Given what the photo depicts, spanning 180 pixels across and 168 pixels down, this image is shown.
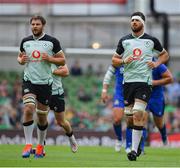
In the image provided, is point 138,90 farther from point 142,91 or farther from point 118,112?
point 118,112

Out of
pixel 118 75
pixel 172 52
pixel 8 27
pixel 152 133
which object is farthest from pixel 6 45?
pixel 118 75

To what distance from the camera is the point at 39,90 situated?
15.4 metres

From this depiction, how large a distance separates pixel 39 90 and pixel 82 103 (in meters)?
14.6

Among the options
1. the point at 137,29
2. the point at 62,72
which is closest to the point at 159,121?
the point at 62,72

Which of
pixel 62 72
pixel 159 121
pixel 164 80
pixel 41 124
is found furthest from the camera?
pixel 159 121

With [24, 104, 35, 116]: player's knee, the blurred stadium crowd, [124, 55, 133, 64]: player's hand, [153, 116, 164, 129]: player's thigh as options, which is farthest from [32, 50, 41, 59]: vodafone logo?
the blurred stadium crowd

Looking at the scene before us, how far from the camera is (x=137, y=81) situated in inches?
588

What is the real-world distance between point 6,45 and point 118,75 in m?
14.4

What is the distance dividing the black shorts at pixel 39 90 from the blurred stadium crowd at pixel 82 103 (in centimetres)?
1150

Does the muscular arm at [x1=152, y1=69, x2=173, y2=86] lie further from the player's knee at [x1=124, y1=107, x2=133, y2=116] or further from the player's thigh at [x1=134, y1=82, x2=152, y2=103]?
the player's thigh at [x1=134, y1=82, x2=152, y2=103]

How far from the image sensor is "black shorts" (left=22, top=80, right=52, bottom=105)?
15312 millimetres

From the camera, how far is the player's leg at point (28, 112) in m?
15.1

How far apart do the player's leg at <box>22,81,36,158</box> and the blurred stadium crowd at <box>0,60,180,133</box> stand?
11.7 meters

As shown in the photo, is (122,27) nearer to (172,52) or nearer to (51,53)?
(172,52)
